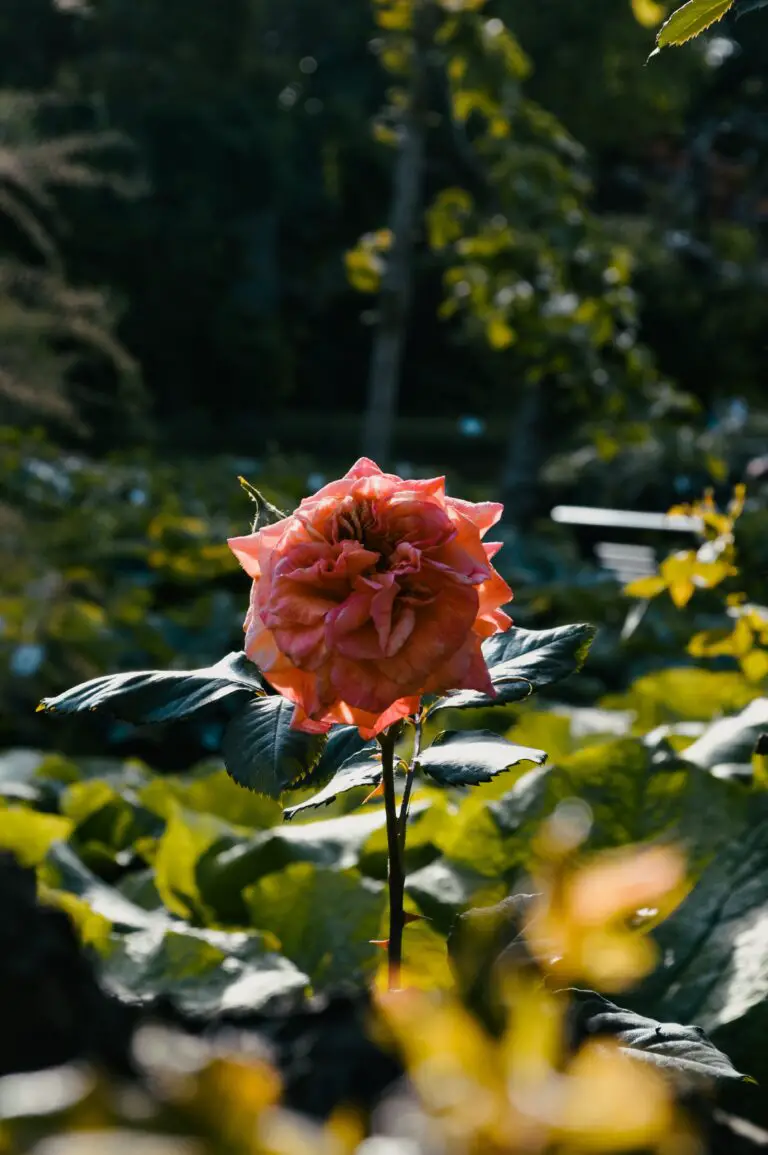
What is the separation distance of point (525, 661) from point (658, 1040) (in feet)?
0.94

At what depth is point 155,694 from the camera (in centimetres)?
97

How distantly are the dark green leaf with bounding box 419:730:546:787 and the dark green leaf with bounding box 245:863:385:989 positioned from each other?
1.52 feet

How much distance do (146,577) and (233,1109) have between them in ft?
19.1

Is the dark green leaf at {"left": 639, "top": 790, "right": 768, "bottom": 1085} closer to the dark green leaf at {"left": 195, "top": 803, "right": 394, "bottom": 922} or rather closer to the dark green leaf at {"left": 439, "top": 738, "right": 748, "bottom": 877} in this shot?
the dark green leaf at {"left": 439, "top": 738, "right": 748, "bottom": 877}

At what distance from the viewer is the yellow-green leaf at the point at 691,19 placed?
97 centimetres

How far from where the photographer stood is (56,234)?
23547 millimetres

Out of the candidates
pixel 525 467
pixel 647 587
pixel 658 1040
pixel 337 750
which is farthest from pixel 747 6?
pixel 525 467

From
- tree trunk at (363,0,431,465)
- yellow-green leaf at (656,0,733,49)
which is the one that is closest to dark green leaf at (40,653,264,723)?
yellow-green leaf at (656,0,733,49)

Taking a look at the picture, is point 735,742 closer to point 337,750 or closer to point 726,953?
point 726,953

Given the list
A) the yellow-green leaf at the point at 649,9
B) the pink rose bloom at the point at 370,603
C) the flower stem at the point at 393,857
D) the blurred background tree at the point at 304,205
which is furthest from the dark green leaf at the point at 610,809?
the blurred background tree at the point at 304,205

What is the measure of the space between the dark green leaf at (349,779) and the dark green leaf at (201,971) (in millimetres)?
329

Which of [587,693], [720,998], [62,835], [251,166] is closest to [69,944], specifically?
[720,998]

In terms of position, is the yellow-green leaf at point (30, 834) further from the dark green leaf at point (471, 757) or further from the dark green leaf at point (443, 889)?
the dark green leaf at point (471, 757)

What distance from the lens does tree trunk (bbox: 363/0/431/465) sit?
7391 mm
